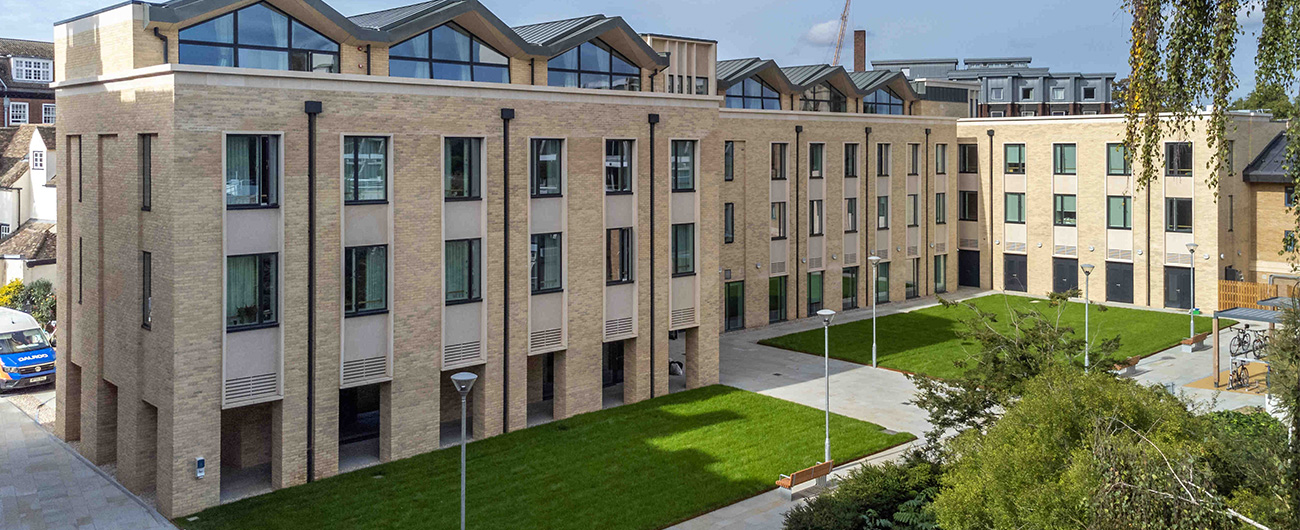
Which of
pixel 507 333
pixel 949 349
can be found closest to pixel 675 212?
pixel 507 333

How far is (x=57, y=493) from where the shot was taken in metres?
24.4

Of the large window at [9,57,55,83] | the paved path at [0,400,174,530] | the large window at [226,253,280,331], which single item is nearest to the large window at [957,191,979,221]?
the large window at [226,253,280,331]

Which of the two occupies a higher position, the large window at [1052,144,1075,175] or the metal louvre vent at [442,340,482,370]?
the large window at [1052,144,1075,175]

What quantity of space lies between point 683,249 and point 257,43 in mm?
13937

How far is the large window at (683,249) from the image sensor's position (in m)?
32.9

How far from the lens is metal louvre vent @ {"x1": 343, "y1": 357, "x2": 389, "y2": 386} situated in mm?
25438

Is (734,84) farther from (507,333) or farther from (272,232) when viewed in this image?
(272,232)

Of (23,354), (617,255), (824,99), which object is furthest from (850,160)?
(23,354)

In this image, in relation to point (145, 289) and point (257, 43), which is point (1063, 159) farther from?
point (145, 289)

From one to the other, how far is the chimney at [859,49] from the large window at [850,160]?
16450 millimetres

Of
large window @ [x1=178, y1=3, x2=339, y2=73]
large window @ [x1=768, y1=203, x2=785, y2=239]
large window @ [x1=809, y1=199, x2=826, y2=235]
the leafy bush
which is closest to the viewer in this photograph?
the leafy bush

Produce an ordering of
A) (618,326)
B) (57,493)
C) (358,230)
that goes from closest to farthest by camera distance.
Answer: (57,493)
(358,230)
(618,326)

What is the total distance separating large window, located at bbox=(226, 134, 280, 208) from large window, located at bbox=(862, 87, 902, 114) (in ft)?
108

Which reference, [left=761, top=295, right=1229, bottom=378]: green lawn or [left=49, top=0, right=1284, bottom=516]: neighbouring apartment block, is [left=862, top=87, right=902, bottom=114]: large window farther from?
[left=49, top=0, right=1284, bottom=516]: neighbouring apartment block
